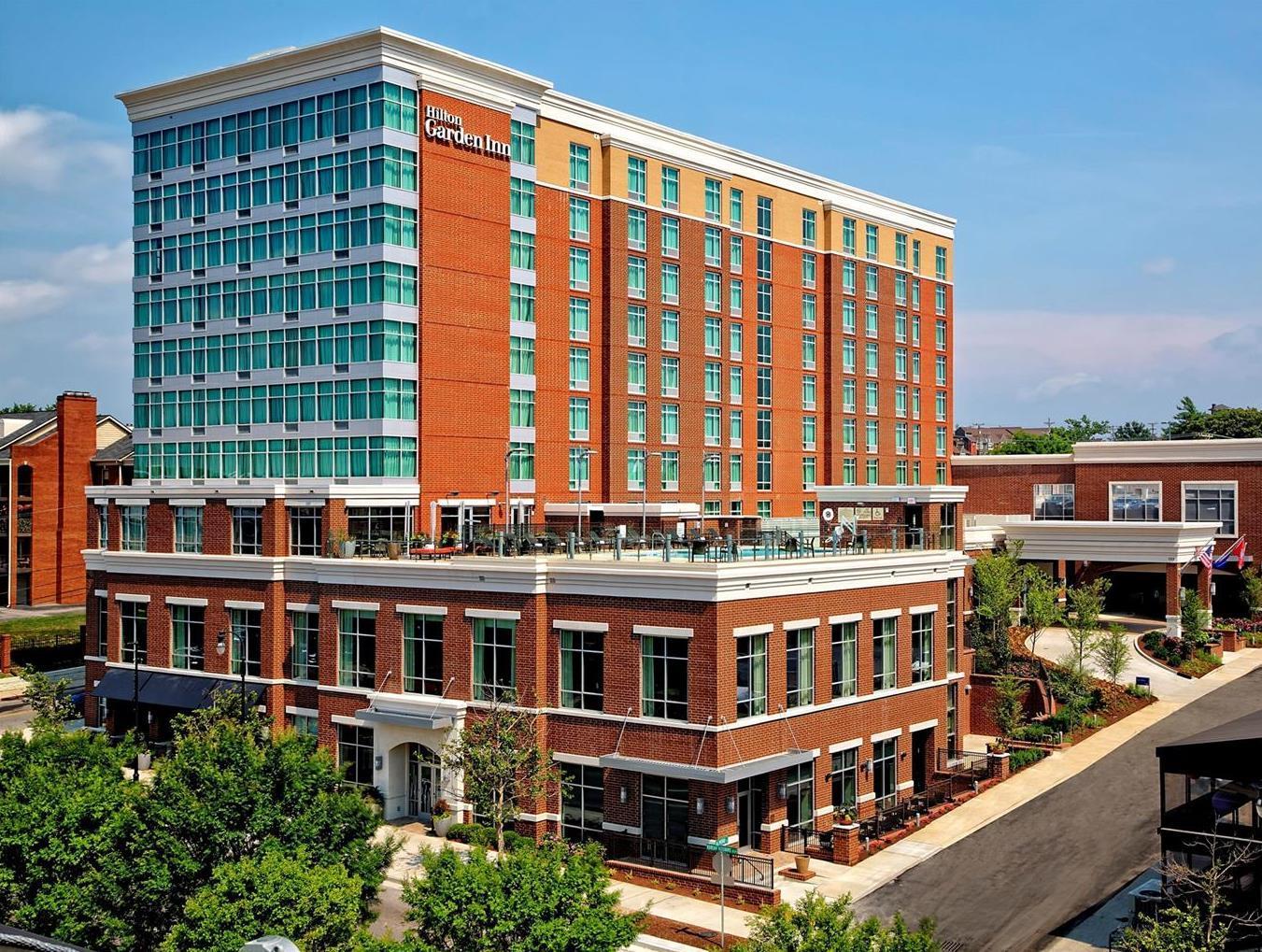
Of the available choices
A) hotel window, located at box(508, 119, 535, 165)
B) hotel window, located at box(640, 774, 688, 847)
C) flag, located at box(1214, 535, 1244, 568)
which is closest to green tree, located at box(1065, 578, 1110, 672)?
flag, located at box(1214, 535, 1244, 568)

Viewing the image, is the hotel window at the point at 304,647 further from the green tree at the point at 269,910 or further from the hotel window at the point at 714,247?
the hotel window at the point at 714,247

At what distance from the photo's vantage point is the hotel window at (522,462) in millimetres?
62594

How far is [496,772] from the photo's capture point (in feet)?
126

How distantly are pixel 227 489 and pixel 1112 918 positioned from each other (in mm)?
37476

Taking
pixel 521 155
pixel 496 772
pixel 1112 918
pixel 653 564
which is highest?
pixel 521 155

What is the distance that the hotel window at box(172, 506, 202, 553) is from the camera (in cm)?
5469

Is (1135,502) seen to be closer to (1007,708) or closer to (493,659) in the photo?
(1007,708)

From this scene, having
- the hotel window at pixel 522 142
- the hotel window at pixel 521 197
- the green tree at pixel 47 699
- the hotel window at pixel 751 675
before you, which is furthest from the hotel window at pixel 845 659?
the green tree at pixel 47 699

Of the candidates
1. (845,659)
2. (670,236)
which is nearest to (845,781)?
(845,659)

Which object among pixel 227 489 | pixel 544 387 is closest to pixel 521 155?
pixel 544 387

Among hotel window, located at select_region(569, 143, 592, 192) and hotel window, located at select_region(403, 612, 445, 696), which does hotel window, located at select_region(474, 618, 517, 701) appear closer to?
hotel window, located at select_region(403, 612, 445, 696)

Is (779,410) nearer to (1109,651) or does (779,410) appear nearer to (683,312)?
(683,312)

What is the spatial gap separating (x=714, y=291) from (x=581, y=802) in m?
42.0

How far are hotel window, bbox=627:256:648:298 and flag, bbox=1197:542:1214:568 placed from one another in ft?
114
